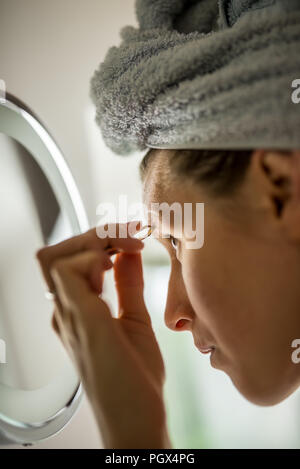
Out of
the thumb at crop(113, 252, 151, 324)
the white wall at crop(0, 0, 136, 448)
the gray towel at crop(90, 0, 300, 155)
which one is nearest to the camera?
the gray towel at crop(90, 0, 300, 155)

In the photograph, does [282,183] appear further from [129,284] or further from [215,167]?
[129,284]

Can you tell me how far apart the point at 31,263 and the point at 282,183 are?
44 centimetres

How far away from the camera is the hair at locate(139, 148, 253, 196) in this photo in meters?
Result: 0.50

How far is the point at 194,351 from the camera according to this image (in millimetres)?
1210

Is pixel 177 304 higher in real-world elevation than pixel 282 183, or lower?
lower

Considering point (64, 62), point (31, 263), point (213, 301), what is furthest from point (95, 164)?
point (213, 301)

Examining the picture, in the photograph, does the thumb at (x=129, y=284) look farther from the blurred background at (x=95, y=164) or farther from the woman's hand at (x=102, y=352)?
the blurred background at (x=95, y=164)

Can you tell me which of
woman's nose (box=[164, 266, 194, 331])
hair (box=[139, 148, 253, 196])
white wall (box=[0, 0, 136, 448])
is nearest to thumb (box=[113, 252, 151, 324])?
woman's nose (box=[164, 266, 194, 331])

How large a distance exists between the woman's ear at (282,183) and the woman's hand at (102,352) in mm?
187

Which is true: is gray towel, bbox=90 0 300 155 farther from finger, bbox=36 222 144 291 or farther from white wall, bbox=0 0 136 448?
white wall, bbox=0 0 136 448

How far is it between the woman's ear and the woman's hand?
0.61 feet

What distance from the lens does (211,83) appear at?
1.57 ft
